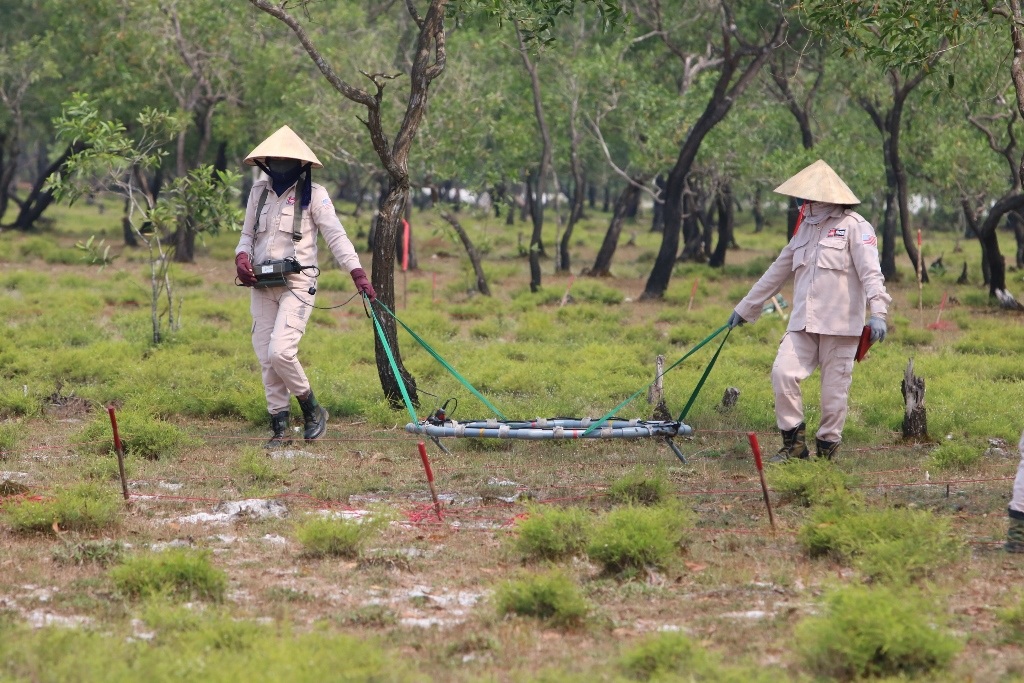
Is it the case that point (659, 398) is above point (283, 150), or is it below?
below

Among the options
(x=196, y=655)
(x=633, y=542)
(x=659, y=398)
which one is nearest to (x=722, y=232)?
(x=659, y=398)

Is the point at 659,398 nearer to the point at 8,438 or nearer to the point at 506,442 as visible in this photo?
the point at 506,442

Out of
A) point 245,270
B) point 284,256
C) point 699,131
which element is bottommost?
point 245,270

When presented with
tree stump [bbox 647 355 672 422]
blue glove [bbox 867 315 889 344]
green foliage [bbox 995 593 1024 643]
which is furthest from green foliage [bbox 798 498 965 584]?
tree stump [bbox 647 355 672 422]

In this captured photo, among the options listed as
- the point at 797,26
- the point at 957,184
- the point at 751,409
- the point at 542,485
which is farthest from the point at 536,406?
the point at 957,184

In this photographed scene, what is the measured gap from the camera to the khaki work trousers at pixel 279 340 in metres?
8.99

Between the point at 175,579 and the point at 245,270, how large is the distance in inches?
149

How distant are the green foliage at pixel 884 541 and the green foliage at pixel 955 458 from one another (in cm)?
203

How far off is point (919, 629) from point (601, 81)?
2205 cm

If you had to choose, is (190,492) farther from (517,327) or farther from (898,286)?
(898,286)

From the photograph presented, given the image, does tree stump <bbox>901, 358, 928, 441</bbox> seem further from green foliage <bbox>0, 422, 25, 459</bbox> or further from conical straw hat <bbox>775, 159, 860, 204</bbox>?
green foliage <bbox>0, 422, 25, 459</bbox>

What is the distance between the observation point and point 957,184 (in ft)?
78.9

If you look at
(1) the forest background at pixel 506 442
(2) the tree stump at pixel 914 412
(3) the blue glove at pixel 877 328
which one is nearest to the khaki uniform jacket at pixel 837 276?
(3) the blue glove at pixel 877 328

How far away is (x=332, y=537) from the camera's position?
20.5 ft
